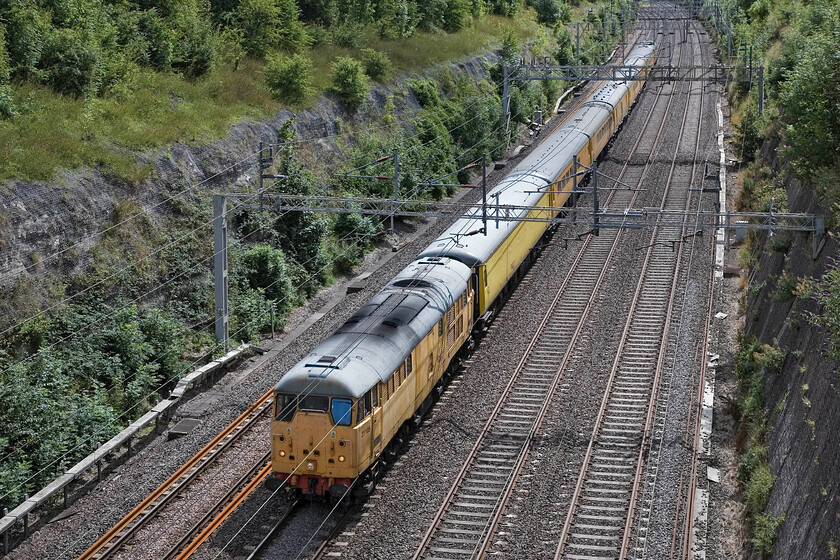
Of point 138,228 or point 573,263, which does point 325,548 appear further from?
point 573,263

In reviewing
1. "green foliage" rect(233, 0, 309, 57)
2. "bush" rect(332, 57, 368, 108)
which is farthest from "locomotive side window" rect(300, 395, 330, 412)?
"green foliage" rect(233, 0, 309, 57)

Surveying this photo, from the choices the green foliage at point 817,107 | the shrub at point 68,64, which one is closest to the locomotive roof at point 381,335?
the green foliage at point 817,107

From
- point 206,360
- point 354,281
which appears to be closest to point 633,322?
point 354,281

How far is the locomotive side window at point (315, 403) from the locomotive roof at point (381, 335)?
0.40 ft

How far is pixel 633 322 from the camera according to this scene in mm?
29125

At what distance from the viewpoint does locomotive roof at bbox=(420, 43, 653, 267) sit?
27000mm

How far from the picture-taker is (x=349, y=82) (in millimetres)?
41938

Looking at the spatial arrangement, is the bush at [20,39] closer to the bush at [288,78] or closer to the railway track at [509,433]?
the bush at [288,78]

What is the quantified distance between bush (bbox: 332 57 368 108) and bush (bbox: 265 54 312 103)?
10.1ft

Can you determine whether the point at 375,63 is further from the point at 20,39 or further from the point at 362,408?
the point at 362,408

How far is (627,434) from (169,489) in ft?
34.7

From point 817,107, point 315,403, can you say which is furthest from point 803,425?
point 315,403

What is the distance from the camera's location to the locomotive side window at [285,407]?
59.8 ft

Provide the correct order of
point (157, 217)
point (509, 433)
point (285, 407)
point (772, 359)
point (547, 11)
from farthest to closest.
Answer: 1. point (547, 11)
2. point (157, 217)
3. point (509, 433)
4. point (772, 359)
5. point (285, 407)
